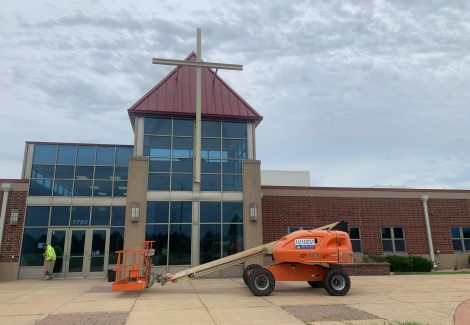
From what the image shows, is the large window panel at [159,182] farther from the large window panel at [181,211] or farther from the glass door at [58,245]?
the glass door at [58,245]

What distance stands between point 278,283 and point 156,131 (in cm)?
983

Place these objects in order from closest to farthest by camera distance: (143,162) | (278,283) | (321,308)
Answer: (321,308) → (278,283) → (143,162)

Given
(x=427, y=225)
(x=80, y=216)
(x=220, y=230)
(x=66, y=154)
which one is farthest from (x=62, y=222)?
(x=427, y=225)

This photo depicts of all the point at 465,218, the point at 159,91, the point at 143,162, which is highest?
the point at 159,91

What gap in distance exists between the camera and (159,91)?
69.3 feet

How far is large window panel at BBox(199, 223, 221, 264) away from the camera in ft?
62.6

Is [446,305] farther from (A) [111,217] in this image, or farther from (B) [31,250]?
(B) [31,250]

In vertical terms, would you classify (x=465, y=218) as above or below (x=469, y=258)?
above

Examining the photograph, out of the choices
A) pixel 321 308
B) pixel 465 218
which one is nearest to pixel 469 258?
pixel 465 218

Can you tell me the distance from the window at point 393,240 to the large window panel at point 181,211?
11558mm

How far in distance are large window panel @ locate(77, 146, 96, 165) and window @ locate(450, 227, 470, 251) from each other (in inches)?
859

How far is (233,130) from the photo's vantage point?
21.1 metres

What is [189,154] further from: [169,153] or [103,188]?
[103,188]

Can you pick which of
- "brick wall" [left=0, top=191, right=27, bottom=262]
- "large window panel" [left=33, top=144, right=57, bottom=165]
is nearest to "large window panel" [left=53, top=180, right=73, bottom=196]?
"large window panel" [left=33, top=144, right=57, bottom=165]
